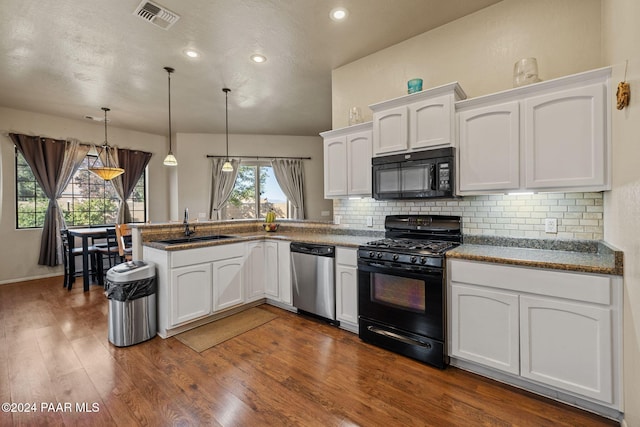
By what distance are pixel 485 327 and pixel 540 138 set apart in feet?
4.51

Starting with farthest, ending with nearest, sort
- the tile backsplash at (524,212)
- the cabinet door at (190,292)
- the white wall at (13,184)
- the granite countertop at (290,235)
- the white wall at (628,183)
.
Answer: the white wall at (13,184)
the granite countertop at (290,235)
the cabinet door at (190,292)
the tile backsplash at (524,212)
the white wall at (628,183)

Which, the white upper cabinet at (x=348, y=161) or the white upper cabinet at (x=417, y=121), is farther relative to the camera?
the white upper cabinet at (x=348, y=161)

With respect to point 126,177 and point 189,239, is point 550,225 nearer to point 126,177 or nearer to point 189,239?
point 189,239

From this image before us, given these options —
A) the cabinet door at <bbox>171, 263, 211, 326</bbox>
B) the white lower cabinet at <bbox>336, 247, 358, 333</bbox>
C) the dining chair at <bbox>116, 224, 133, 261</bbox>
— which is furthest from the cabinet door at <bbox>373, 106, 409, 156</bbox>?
the dining chair at <bbox>116, 224, 133, 261</bbox>

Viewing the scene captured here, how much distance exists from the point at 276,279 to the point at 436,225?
1.91 meters

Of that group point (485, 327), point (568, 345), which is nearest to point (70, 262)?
point (485, 327)

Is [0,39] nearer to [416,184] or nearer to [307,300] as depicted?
[307,300]

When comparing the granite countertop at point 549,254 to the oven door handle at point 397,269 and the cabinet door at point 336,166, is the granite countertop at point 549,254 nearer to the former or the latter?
the oven door handle at point 397,269

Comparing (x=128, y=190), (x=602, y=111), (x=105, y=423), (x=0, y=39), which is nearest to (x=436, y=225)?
(x=602, y=111)

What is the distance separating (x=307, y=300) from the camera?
3.14 metres

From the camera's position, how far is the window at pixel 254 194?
659 centimetres

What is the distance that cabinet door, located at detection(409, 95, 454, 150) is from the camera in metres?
2.34

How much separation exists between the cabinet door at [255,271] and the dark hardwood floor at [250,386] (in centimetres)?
70

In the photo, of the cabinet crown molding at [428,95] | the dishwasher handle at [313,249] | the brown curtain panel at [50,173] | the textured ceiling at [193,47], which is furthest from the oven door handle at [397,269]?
the brown curtain panel at [50,173]
